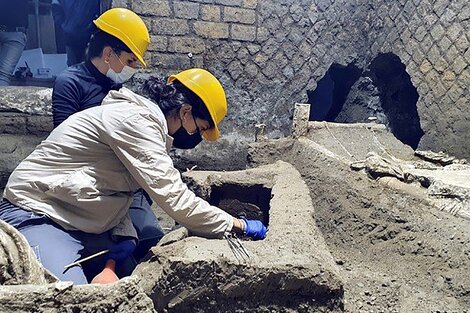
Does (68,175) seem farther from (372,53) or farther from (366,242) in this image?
(372,53)

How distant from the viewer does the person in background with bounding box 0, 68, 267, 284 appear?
74.8 inches

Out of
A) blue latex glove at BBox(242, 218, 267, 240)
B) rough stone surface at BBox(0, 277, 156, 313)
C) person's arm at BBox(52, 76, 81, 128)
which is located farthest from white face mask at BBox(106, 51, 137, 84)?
rough stone surface at BBox(0, 277, 156, 313)

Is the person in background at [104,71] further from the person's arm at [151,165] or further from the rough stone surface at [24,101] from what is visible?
the rough stone surface at [24,101]

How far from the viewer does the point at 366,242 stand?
9.21 feet

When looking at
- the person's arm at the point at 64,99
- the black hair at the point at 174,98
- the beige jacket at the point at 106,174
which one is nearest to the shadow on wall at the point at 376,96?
the person's arm at the point at 64,99

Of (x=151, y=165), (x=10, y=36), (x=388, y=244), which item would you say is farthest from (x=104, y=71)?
(x=10, y=36)

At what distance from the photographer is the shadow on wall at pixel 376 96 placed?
559 cm

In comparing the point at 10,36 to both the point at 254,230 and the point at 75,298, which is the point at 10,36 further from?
the point at 75,298

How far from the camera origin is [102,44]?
2.82m

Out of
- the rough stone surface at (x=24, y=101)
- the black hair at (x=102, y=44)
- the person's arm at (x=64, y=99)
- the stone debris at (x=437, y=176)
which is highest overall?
the stone debris at (x=437, y=176)

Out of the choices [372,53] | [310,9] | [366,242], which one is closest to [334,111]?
[372,53]

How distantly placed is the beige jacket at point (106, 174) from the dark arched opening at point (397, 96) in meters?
4.03

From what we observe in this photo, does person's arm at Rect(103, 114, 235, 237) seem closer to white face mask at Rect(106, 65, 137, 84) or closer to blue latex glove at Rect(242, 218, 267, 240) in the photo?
blue latex glove at Rect(242, 218, 267, 240)

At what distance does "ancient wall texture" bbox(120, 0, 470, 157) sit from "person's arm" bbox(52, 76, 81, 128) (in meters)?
2.32
